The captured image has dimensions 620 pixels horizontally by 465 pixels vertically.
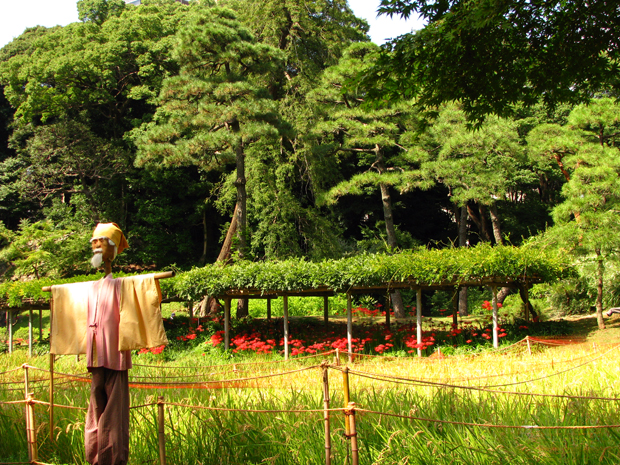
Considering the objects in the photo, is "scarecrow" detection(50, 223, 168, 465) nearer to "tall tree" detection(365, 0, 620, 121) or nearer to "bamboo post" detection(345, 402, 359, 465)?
"bamboo post" detection(345, 402, 359, 465)

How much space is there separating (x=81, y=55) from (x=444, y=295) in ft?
71.2

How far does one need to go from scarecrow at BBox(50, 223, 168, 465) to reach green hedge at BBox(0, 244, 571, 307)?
9.44 metres

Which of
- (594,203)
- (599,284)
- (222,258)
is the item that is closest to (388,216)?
(222,258)

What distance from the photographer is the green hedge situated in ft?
42.2

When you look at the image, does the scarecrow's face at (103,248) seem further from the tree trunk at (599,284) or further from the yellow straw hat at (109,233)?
the tree trunk at (599,284)

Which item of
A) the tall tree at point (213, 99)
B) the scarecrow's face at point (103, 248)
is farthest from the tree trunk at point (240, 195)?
the scarecrow's face at point (103, 248)

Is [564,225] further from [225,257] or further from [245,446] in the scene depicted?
[245,446]

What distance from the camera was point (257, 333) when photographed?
1619 cm

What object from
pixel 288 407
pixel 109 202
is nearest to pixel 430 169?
pixel 288 407

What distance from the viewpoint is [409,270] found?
512 inches

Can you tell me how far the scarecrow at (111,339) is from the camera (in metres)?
3.93

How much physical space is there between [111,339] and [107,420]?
603mm

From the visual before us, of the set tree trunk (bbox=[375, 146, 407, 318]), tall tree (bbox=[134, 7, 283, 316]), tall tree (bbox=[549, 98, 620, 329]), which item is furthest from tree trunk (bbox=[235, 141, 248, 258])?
tall tree (bbox=[549, 98, 620, 329])

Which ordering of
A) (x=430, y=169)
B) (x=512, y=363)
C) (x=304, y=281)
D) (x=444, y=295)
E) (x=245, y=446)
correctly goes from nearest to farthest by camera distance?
1. (x=245, y=446)
2. (x=512, y=363)
3. (x=304, y=281)
4. (x=430, y=169)
5. (x=444, y=295)
